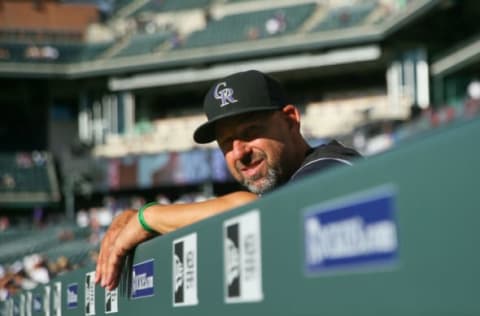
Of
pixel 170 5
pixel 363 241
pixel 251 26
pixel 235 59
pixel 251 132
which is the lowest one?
pixel 363 241

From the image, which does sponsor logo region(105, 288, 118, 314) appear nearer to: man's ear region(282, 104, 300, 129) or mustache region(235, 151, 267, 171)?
mustache region(235, 151, 267, 171)

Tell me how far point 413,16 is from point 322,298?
29.0 m

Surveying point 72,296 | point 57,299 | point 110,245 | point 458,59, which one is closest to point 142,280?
point 110,245

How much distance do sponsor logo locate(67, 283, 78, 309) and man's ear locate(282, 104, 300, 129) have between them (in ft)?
4.62

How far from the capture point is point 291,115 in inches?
118

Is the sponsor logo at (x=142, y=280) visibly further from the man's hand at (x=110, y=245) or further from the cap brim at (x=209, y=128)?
the cap brim at (x=209, y=128)

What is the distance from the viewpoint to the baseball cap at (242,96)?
9.11ft

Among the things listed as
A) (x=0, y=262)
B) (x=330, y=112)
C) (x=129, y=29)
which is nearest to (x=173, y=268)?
(x=0, y=262)

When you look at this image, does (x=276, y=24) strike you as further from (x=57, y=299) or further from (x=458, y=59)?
(x=57, y=299)

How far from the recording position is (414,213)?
1.30 m

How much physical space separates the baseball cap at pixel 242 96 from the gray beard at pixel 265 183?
0.18 m

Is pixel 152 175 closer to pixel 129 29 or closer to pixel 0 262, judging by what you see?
pixel 129 29

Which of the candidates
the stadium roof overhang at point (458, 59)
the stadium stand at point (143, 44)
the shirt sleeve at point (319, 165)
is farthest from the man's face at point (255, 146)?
the stadium stand at point (143, 44)

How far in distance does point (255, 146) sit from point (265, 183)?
0.10m
